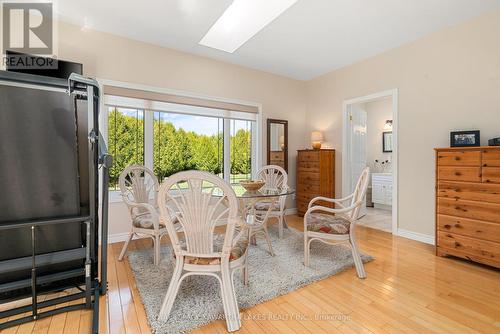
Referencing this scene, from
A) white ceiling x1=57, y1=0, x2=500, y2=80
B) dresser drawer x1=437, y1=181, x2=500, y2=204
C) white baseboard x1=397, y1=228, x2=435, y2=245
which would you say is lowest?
white baseboard x1=397, y1=228, x2=435, y2=245

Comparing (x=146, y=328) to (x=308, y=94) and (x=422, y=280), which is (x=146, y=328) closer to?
(x=422, y=280)

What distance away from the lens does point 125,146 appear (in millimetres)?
3303

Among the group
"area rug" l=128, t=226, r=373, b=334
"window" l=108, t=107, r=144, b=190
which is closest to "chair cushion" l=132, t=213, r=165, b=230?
"area rug" l=128, t=226, r=373, b=334

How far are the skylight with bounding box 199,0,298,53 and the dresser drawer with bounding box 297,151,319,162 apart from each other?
2.14 m

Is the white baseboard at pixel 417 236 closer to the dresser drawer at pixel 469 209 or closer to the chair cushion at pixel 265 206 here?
the dresser drawer at pixel 469 209

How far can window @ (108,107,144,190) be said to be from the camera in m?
3.21

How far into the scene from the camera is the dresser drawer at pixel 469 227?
2.26 meters

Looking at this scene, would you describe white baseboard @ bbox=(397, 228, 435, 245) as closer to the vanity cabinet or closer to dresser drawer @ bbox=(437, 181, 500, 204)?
dresser drawer @ bbox=(437, 181, 500, 204)

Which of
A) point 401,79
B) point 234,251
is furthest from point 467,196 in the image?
point 234,251

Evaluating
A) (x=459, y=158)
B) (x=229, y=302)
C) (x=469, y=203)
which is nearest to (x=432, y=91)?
(x=459, y=158)

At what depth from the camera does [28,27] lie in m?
2.64

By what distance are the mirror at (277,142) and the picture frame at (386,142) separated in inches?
96.7

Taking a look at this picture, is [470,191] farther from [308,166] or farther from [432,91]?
[308,166]

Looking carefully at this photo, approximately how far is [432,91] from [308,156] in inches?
78.1
